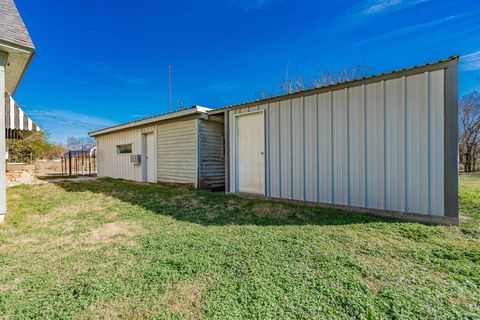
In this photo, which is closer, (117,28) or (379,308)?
(379,308)

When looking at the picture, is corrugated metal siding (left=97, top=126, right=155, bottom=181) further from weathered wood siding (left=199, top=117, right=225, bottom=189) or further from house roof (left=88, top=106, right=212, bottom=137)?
weathered wood siding (left=199, top=117, right=225, bottom=189)

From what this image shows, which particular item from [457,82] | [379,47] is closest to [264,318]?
[457,82]

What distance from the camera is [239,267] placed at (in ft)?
7.59

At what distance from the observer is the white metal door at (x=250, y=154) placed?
5.93 metres

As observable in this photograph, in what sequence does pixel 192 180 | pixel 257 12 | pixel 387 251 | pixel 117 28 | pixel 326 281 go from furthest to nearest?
pixel 117 28
pixel 257 12
pixel 192 180
pixel 387 251
pixel 326 281

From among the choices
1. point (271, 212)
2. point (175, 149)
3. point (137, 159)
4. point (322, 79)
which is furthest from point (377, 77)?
point (322, 79)

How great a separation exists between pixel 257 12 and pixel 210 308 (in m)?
10.7

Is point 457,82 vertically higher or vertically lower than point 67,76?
lower

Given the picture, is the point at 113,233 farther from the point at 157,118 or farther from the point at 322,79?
the point at 322,79

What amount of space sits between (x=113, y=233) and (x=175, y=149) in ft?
16.3

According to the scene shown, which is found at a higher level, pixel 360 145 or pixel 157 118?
pixel 157 118

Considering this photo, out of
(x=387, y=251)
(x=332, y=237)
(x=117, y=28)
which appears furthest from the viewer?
(x=117, y=28)

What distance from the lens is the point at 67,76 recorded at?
683 inches

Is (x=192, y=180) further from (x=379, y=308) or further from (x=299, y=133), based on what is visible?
(x=379, y=308)
